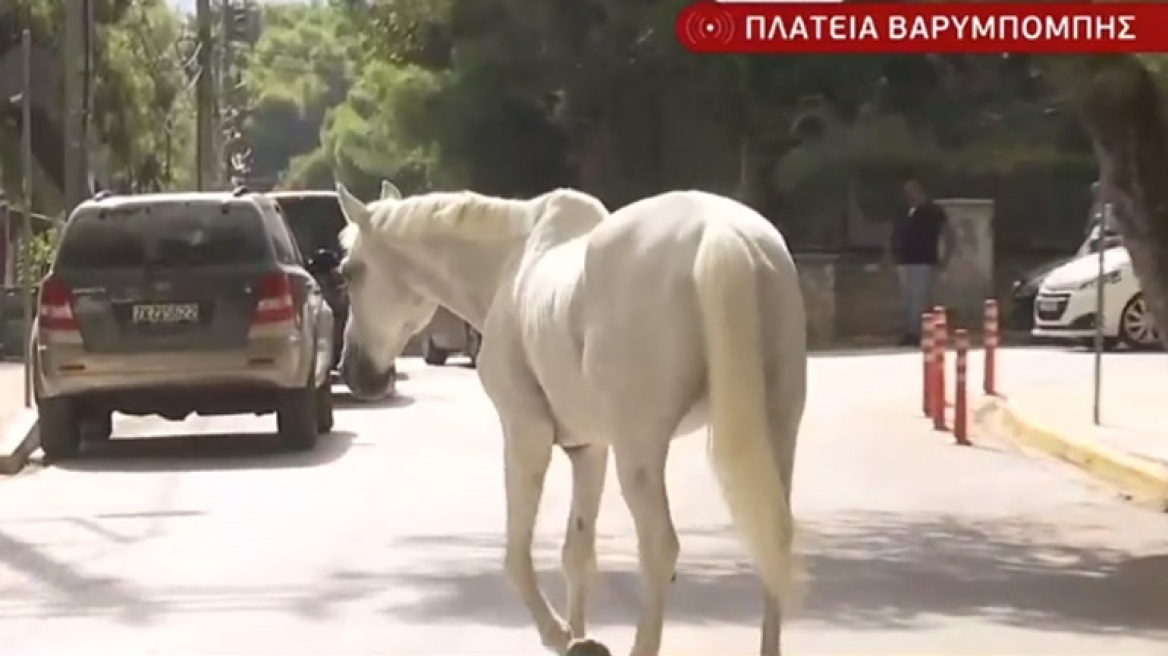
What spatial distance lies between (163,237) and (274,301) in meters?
1.04

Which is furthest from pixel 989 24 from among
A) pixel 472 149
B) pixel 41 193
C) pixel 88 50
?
pixel 41 193

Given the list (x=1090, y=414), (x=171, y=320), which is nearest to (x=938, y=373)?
(x=1090, y=414)

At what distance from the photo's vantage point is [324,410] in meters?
21.3

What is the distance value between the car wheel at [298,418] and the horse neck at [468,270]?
30.7 feet

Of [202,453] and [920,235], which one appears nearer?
[202,453]

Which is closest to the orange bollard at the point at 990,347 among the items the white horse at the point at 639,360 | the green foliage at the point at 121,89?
the white horse at the point at 639,360

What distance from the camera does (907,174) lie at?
38.5 meters

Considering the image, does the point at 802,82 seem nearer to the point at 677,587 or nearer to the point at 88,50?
the point at 88,50

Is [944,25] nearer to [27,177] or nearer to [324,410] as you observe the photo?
[324,410]

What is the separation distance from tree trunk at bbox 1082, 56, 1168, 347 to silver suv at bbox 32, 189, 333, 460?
6803 mm

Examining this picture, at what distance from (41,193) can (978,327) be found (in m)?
18.6

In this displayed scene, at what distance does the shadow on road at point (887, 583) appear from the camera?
1145 centimetres

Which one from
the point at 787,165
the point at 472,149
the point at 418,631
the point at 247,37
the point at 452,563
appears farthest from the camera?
the point at 247,37

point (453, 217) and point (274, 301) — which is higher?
point (453, 217)
